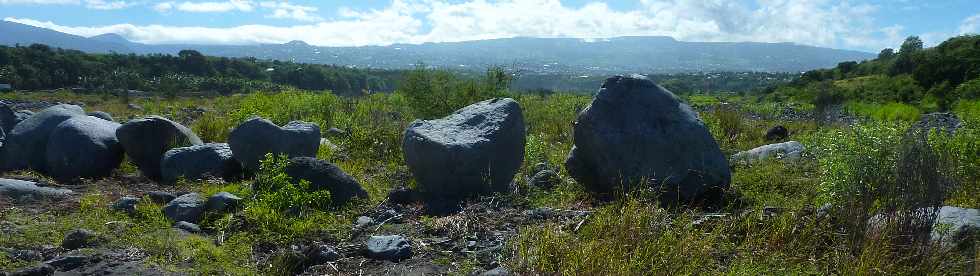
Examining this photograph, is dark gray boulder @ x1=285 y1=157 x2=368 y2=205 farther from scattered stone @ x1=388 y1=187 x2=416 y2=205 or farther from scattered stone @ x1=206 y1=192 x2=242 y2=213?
scattered stone @ x1=206 y1=192 x2=242 y2=213

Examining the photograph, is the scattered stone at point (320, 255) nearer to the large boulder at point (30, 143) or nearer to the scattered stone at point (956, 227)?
the scattered stone at point (956, 227)

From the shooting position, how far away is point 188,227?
696 centimetres

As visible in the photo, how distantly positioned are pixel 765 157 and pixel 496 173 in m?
5.26

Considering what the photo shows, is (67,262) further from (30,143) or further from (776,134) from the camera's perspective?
(776,134)

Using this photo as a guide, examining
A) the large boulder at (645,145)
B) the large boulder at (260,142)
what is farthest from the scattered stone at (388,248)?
the large boulder at (260,142)

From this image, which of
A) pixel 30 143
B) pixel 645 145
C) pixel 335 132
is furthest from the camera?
Answer: pixel 335 132

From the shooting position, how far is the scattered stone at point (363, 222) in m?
7.14

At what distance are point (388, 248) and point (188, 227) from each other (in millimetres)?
2373

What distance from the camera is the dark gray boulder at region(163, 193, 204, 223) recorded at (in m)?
7.26

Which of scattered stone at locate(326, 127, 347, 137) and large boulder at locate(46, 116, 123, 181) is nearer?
large boulder at locate(46, 116, 123, 181)

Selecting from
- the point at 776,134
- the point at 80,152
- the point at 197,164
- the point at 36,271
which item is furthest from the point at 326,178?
the point at 776,134

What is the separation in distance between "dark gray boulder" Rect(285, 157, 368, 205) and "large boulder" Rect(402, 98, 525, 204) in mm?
794

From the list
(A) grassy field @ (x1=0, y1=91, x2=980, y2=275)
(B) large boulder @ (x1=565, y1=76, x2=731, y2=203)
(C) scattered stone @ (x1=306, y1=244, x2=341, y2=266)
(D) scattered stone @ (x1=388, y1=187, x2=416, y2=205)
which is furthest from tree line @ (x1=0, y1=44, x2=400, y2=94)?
(C) scattered stone @ (x1=306, y1=244, x2=341, y2=266)

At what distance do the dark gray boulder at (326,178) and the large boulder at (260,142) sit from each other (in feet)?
4.71
